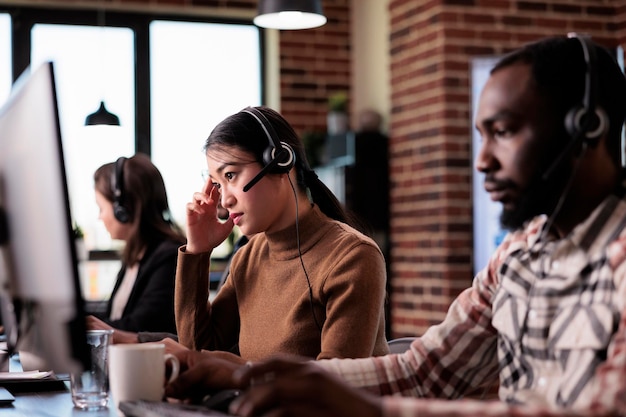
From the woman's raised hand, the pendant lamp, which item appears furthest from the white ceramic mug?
the pendant lamp

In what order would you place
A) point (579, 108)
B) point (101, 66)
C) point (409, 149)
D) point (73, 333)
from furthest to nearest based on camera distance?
1. point (101, 66)
2. point (409, 149)
3. point (579, 108)
4. point (73, 333)

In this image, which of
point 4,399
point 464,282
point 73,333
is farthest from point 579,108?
point 464,282

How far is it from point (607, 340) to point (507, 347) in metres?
0.24

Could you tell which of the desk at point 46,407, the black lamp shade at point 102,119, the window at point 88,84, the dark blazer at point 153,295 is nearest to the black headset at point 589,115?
the desk at point 46,407

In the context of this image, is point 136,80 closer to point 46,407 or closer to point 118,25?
point 118,25

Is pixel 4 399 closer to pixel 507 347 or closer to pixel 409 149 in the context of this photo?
pixel 507 347

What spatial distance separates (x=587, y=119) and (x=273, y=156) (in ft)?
2.87

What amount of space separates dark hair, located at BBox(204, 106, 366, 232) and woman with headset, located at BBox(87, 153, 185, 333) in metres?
0.95

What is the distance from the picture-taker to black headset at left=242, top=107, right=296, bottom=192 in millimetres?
1988

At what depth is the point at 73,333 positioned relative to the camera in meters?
1.14

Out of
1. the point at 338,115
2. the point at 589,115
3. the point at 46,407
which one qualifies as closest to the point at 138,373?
the point at 46,407

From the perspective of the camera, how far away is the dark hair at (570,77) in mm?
1280

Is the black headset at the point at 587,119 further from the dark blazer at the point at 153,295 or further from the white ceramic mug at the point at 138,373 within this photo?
the dark blazer at the point at 153,295

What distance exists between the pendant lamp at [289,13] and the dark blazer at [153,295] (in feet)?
2.76
